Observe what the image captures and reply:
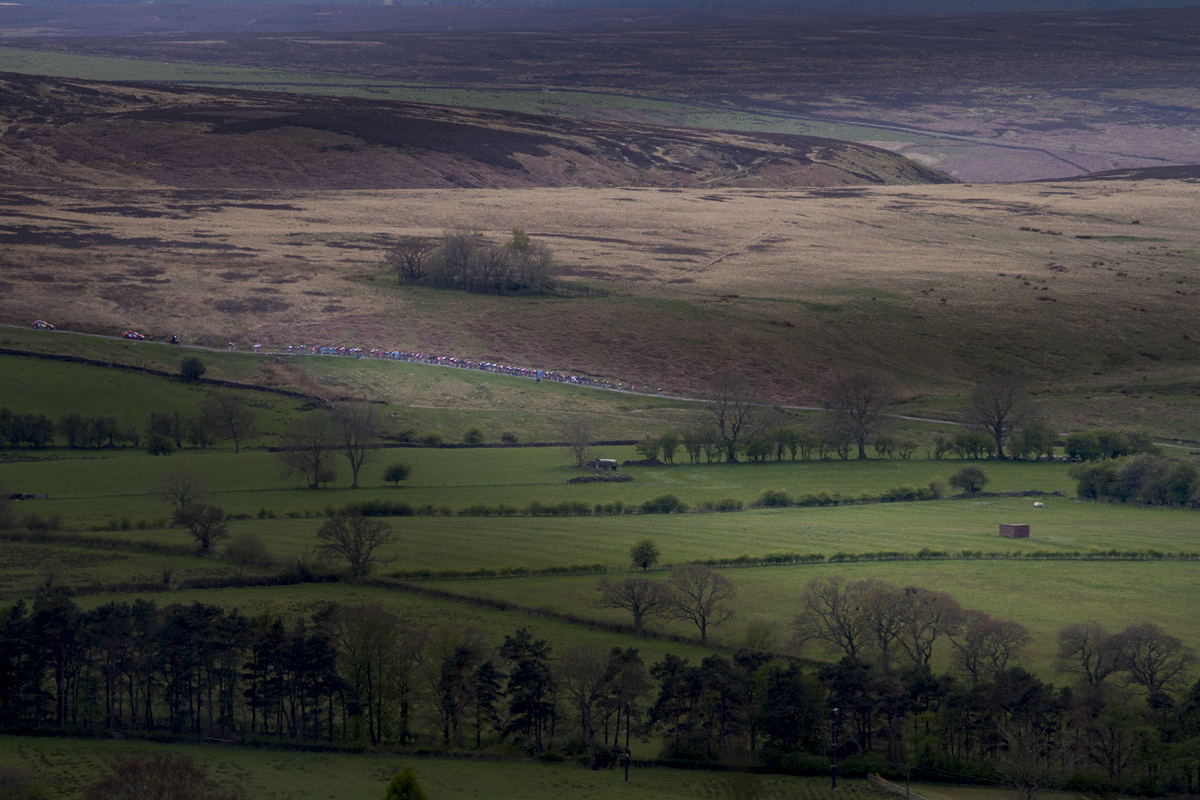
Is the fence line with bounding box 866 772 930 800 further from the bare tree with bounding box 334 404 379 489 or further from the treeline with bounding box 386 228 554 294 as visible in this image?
the treeline with bounding box 386 228 554 294

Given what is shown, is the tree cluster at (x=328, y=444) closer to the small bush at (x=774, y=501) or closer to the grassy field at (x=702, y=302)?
the grassy field at (x=702, y=302)

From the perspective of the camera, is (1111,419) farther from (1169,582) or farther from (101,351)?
(101,351)

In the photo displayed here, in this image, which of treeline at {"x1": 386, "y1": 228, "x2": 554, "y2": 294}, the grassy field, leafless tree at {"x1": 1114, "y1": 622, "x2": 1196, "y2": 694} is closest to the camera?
leafless tree at {"x1": 1114, "y1": 622, "x2": 1196, "y2": 694}

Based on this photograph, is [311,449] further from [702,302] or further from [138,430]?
[702,302]

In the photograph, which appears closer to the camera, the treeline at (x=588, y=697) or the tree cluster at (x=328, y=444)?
the treeline at (x=588, y=697)

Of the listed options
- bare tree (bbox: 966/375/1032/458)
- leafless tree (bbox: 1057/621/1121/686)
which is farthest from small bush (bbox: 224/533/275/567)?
bare tree (bbox: 966/375/1032/458)

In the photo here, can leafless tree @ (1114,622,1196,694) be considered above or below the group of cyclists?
above

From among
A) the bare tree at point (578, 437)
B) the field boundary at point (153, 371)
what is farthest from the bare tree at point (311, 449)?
the bare tree at point (578, 437)

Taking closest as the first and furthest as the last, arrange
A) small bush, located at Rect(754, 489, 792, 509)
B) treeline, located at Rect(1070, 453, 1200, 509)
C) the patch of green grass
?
1. the patch of green grass
2. small bush, located at Rect(754, 489, 792, 509)
3. treeline, located at Rect(1070, 453, 1200, 509)

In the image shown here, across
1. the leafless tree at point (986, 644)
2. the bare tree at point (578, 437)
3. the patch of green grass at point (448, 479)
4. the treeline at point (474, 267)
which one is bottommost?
the patch of green grass at point (448, 479)
